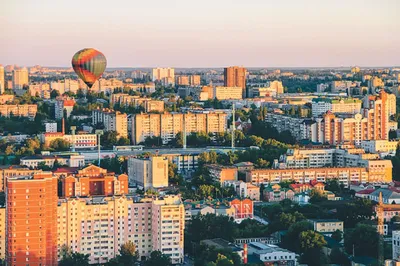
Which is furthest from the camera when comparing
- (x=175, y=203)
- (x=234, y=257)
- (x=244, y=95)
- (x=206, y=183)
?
(x=244, y=95)

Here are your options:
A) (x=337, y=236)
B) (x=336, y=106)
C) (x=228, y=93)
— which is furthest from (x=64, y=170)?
(x=228, y=93)

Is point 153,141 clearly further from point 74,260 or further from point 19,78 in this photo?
point 19,78

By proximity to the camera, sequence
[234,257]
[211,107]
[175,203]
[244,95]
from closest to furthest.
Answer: [234,257] → [175,203] → [211,107] → [244,95]

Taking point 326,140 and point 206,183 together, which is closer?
point 206,183

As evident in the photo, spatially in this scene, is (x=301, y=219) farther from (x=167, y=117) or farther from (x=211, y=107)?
(x=211, y=107)

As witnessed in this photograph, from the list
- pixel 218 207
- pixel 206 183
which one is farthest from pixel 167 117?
pixel 218 207

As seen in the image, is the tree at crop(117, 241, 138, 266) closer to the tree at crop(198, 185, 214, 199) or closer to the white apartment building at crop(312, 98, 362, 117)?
the tree at crop(198, 185, 214, 199)

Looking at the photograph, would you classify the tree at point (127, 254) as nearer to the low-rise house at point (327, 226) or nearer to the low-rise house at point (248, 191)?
the low-rise house at point (327, 226)
